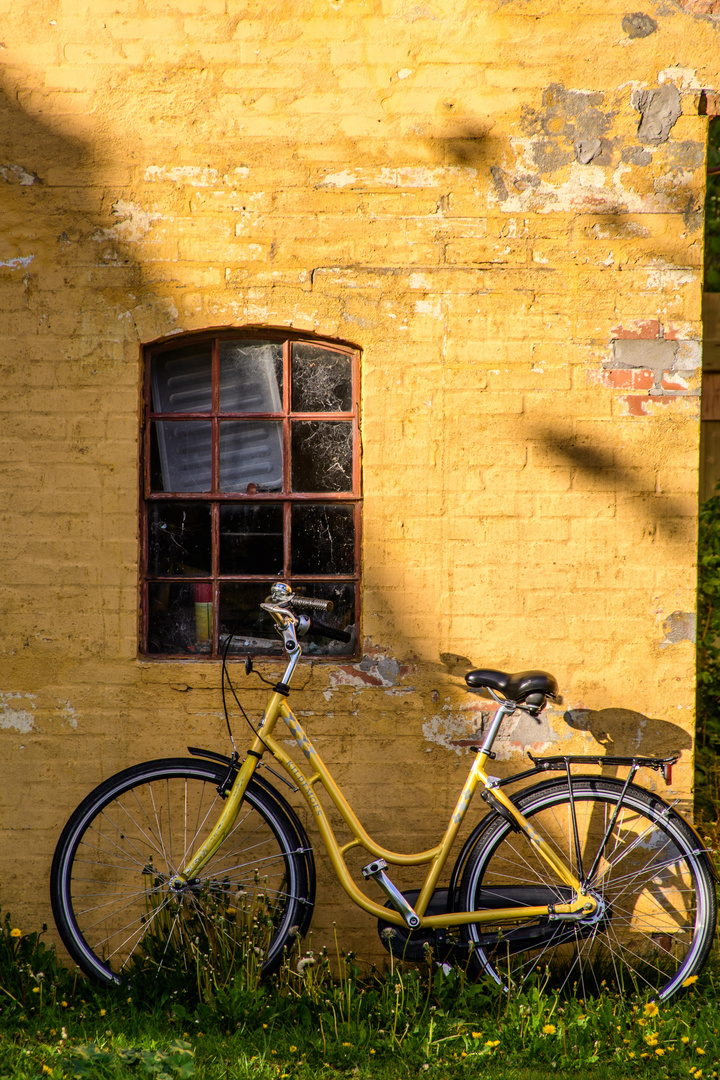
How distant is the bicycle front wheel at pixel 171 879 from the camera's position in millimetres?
3109

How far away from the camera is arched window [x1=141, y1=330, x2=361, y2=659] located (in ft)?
11.9

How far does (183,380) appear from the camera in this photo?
368cm

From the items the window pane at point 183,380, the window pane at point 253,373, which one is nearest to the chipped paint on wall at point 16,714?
the window pane at point 183,380

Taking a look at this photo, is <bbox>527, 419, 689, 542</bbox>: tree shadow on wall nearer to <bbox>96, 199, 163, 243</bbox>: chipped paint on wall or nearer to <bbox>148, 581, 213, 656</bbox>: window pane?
<bbox>148, 581, 213, 656</bbox>: window pane

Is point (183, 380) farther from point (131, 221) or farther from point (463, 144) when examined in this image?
point (463, 144)

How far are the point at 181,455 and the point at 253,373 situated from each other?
479 mm

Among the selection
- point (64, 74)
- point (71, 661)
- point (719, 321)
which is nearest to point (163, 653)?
point (71, 661)

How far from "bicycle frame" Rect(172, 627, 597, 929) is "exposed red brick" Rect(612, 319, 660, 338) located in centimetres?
163

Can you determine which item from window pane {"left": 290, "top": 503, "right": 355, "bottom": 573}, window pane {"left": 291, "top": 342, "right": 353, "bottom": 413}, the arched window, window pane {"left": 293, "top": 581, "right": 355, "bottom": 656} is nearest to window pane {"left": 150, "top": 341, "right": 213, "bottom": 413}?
the arched window

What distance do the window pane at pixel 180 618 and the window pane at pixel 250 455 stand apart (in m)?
0.48

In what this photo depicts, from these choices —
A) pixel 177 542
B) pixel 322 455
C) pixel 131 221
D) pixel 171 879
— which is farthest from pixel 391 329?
pixel 171 879

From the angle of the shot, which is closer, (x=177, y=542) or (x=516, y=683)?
(x=516, y=683)

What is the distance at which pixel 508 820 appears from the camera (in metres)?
3.11

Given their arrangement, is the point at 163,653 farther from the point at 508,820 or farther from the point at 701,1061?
the point at 701,1061
